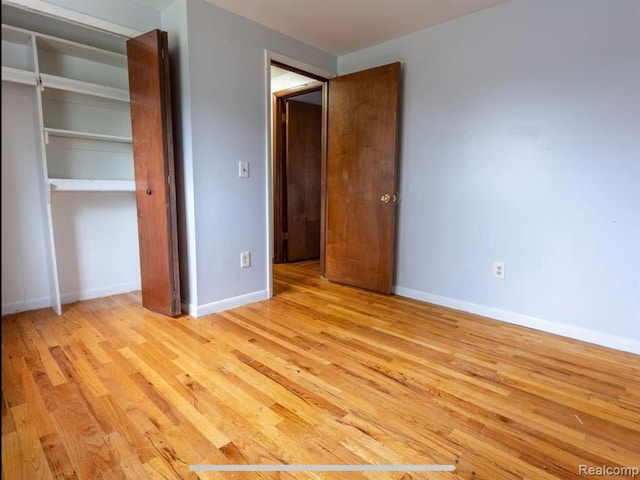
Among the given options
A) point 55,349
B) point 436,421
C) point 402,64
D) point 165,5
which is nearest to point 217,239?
point 55,349

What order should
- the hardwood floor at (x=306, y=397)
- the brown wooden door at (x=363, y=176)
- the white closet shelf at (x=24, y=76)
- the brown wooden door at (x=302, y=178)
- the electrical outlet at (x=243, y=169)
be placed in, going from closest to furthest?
the hardwood floor at (x=306, y=397) → the white closet shelf at (x=24, y=76) → the electrical outlet at (x=243, y=169) → the brown wooden door at (x=363, y=176) → the brown wooden door at (x=302, y=178)

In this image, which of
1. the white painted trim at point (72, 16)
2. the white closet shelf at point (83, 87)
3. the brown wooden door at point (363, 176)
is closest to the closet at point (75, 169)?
the white closet shelf at point (83, 87)

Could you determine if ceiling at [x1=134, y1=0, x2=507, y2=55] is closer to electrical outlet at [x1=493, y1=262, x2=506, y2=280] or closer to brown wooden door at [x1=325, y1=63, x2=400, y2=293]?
brown wooden door at [x1=325, y1=63, x2=400, y2=293]

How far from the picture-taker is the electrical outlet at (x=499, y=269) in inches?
103

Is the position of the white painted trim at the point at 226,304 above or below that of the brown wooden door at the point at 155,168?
below

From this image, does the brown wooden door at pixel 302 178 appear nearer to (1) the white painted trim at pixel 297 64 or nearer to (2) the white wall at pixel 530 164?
(1) the white painted trim at pixel 297 64

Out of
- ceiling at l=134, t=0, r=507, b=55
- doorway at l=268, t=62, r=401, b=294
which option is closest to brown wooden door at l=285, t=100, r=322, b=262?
doorway at l=268, t=62, r=401, b=294

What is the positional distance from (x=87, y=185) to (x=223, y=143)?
1039mm

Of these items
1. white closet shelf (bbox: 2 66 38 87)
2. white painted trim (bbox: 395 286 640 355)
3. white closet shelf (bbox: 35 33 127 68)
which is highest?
white closet shelf (bbox: 35 33 127 68)

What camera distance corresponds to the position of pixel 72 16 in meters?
2.30

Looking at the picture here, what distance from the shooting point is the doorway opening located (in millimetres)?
4262

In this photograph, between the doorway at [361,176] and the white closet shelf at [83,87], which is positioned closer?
the white closet shelf at [83,87]

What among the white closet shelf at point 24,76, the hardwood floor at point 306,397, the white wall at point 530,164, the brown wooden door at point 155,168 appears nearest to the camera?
the hardwood floor at point 306,397

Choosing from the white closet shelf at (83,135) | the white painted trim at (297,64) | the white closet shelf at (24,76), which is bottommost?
the white closet shelf at (83,135)
